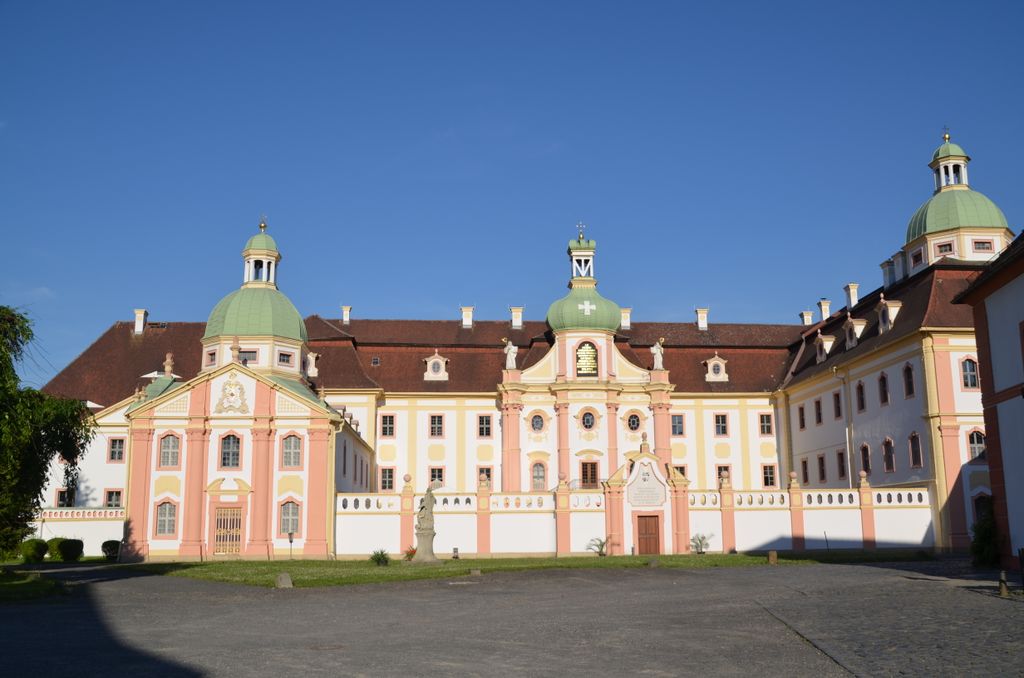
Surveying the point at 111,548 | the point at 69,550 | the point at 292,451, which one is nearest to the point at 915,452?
the point at 292,451

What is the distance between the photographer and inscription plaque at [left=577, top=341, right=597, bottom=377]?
52.0 m

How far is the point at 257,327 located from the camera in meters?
46.0

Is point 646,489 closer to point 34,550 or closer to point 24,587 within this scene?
point 24,587

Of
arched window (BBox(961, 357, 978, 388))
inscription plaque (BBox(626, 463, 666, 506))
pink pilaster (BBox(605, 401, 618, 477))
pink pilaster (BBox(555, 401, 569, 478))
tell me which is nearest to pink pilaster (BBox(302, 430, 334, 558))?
inscription plaque (BBox(626, 463, 666, 506))

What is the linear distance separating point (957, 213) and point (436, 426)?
96.8 feet

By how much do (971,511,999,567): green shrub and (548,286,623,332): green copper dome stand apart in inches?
1044

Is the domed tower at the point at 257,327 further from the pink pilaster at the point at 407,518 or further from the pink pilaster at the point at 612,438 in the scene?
the pink pilaster at the point at 612,438

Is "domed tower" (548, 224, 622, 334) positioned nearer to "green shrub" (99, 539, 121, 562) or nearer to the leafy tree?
"green shrub" (99, 539, 121, 562)

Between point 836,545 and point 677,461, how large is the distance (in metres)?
16.6

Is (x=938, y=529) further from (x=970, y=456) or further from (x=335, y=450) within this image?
(x=335, y=450)

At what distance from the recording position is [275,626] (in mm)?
16562

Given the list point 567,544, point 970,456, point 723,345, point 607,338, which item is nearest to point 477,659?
point 567,544

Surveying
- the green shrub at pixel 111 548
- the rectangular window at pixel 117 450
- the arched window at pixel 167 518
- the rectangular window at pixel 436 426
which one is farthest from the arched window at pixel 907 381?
the rectangular window at pixel 117 450

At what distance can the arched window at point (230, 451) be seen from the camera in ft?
135
